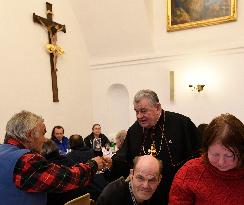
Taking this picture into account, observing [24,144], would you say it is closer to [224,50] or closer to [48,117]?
[48,117]

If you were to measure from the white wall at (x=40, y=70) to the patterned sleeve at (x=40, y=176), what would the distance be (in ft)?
13.2

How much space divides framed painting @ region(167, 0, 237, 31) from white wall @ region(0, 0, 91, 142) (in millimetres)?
2606

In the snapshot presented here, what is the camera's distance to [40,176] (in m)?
1.88

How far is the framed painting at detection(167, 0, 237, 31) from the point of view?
A: 276 inches

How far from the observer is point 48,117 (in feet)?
23.0

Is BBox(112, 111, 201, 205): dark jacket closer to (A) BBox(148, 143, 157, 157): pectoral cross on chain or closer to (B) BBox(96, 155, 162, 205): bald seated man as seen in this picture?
(A) BBox(148, 143, 157, 157): pectoral cross on chain

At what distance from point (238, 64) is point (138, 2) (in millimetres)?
2831

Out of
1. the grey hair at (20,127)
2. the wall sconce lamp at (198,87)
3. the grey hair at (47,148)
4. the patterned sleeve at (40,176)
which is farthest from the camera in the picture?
the wall sconce lamp at (198,87)

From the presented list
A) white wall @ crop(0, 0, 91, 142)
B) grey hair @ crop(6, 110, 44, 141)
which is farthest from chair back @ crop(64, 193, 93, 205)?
white wall @ crop(0, 0, 91, 142)

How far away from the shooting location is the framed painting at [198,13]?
7012mm

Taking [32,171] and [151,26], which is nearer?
[32,171]

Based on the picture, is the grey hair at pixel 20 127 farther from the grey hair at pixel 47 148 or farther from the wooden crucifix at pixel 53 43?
the wooden crucifix at pixel 53 43

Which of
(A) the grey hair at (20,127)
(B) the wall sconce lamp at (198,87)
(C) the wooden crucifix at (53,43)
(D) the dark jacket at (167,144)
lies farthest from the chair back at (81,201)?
(B) the wall sconce lamp at (198,87)

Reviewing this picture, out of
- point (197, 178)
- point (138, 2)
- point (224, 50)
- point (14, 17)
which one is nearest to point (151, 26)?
point (138, 2)
